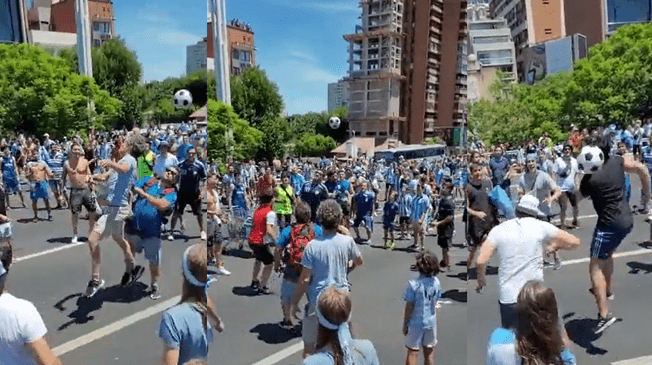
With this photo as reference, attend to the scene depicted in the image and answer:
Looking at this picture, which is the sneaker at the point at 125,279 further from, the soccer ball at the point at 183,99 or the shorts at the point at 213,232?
the soccer ball at the point at 183,99

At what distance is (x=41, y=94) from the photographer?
358cm

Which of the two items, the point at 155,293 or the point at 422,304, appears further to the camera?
the point at 155,293

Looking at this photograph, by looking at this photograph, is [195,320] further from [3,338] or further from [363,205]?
[363,205]

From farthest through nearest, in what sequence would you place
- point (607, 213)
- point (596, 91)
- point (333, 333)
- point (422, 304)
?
point (596, 91), point (607, 213), point (422, 304), point (333, 333)

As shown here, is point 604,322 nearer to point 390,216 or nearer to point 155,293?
point 390,216

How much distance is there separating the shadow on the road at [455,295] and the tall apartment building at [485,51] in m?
1.04

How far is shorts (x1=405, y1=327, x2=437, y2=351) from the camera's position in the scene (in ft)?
11.1

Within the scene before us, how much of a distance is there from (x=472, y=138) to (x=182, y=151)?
5.31 feet

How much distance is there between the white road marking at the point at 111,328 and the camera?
349 centimetres

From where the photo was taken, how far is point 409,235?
3.55m

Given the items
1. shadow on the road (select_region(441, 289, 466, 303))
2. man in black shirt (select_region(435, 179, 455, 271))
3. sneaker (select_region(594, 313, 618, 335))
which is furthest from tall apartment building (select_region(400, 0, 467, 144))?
sneaker (select_region(594, 313, 618, 335))

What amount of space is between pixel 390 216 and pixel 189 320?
48.2 inches

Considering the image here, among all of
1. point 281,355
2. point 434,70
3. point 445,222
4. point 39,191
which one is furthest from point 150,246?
point 434,70

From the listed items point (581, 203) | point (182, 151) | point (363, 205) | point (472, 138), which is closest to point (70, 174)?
point (182, 151)
